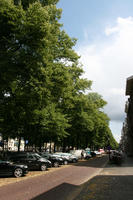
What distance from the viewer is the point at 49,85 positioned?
1723 centimetres

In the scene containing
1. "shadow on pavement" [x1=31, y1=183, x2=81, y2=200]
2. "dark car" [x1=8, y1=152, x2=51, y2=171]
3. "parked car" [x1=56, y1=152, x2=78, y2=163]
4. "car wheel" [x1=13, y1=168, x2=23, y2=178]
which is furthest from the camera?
"parked car" [x1=56, y1=152, x2=78, y2=163]

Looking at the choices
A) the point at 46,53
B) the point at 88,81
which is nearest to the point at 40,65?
the point at 46,53

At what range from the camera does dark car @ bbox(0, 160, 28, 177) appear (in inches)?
592

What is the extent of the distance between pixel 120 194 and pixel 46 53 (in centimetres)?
1073

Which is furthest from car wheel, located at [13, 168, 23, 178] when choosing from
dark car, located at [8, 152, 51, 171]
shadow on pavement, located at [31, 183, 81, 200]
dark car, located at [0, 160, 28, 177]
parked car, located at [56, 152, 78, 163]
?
parked car, located at [56, 152, 78, 163]

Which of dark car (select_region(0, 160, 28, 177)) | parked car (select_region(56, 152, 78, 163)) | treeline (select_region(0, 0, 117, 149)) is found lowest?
parked car (select_region(56, 152, 78, 163))

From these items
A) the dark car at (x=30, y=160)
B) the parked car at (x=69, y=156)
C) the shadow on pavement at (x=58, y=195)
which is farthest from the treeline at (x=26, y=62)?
the parked car at (x=69, y=156)

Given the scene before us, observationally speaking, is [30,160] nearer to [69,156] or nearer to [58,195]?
[58,195]

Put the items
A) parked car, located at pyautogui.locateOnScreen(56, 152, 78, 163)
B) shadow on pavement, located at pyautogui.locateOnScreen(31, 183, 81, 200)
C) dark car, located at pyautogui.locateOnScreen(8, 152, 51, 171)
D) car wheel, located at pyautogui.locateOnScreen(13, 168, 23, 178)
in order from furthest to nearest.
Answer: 1. parked car, located at pyautogui.locateOnScreen(56, 152, 78, 163)
2. dark car, located at pyautogui.locateOnScreen(8, 152, 51, 171)
3. car wheel, located at pyautogui.locateOnScreen(13, 168, 23, 178)
4. shadow on pavement, located at pyautogui.locateOnScreen(31, 183, 81, 200)

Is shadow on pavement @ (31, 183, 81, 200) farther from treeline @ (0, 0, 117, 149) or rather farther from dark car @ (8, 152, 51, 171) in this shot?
dark car @ (8, 152, 51, 171)

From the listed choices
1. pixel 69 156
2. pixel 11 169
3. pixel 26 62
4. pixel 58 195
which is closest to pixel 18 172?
pixel 11 169

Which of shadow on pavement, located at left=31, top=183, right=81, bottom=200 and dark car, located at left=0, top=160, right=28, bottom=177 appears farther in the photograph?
dark car, located at left=0, top=160, right=28, bottom=177

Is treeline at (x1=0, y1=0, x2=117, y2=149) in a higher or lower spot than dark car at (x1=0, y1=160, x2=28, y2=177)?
higher

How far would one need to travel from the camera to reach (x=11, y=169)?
15.4 meters
